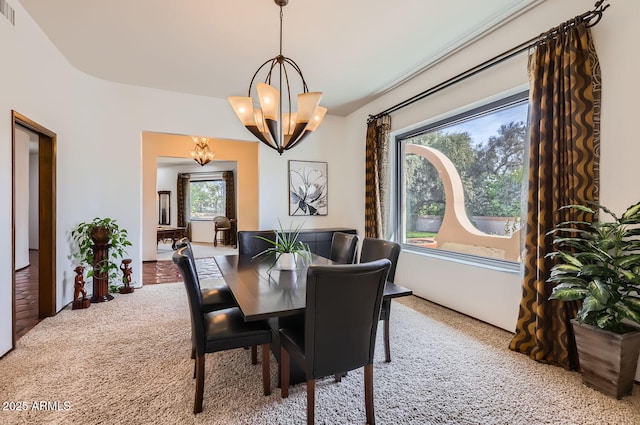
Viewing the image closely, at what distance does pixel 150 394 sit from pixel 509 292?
3.00 meters

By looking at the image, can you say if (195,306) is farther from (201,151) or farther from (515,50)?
(201,151)

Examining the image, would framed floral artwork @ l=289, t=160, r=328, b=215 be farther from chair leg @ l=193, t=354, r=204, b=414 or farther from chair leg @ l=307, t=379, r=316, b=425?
chair leg @ l=307, t=379, r=316, b=425

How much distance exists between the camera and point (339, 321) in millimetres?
1461

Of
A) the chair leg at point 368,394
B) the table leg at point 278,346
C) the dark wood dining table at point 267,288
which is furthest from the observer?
the table leg at point 278,346

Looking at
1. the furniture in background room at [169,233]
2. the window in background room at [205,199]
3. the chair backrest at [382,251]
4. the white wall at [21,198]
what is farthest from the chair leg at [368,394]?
the window in background room at [205,199]

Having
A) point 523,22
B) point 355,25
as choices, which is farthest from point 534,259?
point 355,25

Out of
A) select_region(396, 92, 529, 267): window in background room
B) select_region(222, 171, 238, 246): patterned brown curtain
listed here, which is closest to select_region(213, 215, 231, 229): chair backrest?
select_region(222, 171, 238, 246): patterned brown curtain

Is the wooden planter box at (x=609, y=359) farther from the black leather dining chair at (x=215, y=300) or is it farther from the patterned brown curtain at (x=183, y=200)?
the patterned brown curtain at (x=183, y=200)

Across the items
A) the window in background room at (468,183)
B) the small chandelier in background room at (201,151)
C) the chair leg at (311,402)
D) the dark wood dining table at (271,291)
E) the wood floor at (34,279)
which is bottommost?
the wood floor at (34,279)

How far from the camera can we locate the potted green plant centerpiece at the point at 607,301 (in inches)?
67.8

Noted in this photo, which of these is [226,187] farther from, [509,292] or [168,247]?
[509,292]

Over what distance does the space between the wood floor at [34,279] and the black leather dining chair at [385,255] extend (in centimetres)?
313

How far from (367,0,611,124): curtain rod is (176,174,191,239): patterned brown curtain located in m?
7.56

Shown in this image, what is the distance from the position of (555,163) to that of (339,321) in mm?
2072
